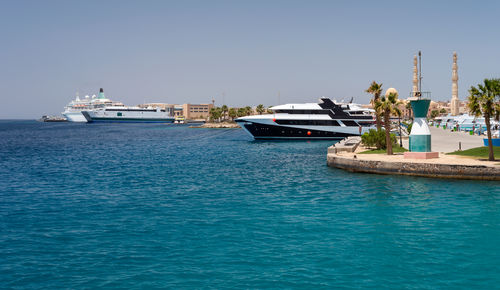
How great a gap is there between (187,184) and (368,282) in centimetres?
1959

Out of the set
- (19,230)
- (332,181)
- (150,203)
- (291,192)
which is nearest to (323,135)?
(332,181)

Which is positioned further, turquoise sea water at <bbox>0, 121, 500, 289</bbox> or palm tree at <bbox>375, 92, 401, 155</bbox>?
palm tree at <bbox>375, 92, 401, 155</bbox>

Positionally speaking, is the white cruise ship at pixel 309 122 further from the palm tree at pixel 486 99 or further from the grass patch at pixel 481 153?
the palm tree at pixel 486 99

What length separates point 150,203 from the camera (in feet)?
76.6

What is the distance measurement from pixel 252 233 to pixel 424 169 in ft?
60.8

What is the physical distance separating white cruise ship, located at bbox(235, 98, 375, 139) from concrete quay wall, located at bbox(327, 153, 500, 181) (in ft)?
123

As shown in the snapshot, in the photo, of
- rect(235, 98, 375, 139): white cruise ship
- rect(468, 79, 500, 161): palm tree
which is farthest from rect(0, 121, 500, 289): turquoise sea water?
rect(235, 98, 375, 139): white cruise ship

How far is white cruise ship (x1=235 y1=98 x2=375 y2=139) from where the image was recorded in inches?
2894

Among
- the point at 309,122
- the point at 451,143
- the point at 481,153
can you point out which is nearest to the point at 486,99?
the point at 481,153

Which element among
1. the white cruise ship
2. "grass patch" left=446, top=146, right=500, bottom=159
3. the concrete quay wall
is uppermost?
the white cruise ship

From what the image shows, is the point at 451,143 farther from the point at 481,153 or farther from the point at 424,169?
the point at 424,169

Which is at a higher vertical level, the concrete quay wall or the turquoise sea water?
the concrete quay wall

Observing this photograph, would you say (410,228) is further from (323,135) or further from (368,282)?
(323,135)

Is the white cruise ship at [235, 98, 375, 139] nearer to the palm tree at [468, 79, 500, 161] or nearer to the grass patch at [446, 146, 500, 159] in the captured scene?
the grass patch at [446, 146, 500, 159]
